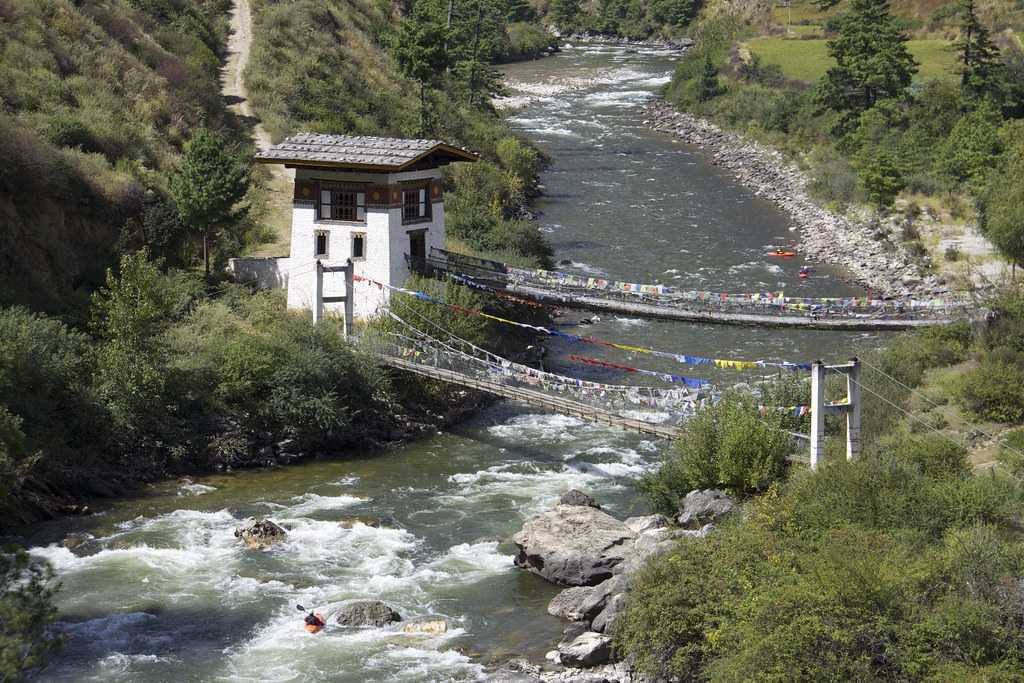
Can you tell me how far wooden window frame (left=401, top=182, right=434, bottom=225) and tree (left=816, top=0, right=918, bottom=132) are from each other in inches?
1606

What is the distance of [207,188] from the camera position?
1761 inches

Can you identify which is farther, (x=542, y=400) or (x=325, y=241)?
(x=325, y=241)

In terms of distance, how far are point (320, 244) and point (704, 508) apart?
19545 millimetres

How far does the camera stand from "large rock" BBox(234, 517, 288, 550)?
3102 cm

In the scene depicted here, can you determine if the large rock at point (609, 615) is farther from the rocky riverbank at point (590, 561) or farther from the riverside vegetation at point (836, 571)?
the riverside vegetation at point (836, 571)

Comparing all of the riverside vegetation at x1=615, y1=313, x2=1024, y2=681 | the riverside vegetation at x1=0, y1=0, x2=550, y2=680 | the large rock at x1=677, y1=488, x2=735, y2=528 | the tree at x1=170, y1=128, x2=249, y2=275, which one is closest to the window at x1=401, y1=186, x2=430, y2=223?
the riverside vegetation at x1=0, y1=0, x2=550, y2=680

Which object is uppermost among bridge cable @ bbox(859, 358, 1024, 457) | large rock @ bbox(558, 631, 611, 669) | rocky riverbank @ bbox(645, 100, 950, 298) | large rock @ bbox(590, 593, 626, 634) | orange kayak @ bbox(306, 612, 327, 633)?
rocky riverbank @ bbox(645, 100, 950, 298)

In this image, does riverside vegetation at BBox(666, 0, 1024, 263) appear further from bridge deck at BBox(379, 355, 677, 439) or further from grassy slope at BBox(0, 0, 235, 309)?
grassy slope at BBox(0, 0, 235, 309)

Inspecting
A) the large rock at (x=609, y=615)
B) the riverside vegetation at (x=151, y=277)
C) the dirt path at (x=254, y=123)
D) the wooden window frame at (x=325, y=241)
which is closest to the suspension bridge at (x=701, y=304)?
the riverside vegetation at (x=151, y=277)

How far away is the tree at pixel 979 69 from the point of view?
7481cm

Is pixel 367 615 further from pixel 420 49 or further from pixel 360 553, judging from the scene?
pixel 420 49

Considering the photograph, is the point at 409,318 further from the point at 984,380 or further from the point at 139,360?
the point at 984,380

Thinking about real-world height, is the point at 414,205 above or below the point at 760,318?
above

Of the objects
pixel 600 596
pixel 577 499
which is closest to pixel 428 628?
pixel 600 596
